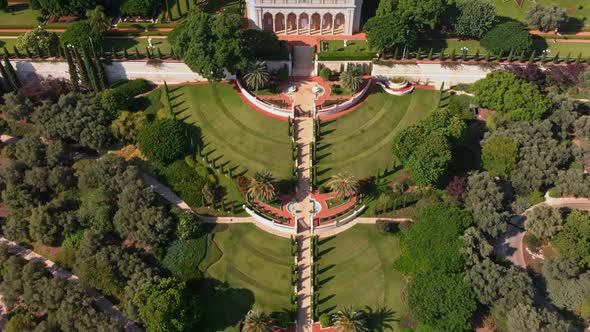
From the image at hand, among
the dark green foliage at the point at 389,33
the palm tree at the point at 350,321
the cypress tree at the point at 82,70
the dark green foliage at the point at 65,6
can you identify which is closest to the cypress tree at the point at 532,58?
the dark green foliage at the point at 389,33

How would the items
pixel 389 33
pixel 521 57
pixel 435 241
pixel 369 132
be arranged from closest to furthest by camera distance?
1. pixel 435 241
2. pixel 369 132
3. pixel 389 33
4. pixel 521 57

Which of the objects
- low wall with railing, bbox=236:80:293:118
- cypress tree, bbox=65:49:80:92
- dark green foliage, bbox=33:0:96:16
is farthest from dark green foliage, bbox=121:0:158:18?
low wall with railing, bbox=236:80:293:118

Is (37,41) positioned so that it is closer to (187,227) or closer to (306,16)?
(187,227)

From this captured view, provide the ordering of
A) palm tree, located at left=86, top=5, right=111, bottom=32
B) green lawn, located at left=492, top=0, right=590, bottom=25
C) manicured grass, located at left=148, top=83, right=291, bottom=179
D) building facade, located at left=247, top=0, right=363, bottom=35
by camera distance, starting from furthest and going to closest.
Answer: green lawn, located at left=492, top=0, right=590, bottom=25 → building facade, located at left=247, top=0, right=363, bottom=35 → palm tree, located at left=86, top=5, right=111, bottom=32 → manicured grass, located at left=148, top=83, right=291, bottom=179

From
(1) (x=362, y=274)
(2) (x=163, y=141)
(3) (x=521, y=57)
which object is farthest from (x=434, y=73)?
(2) (x=163, y=141)

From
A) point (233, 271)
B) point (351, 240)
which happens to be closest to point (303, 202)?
point (351, 240)

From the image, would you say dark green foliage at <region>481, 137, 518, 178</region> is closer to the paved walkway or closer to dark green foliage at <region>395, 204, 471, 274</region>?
dark green foliage at <region>395, 204, 471, 274</region>
